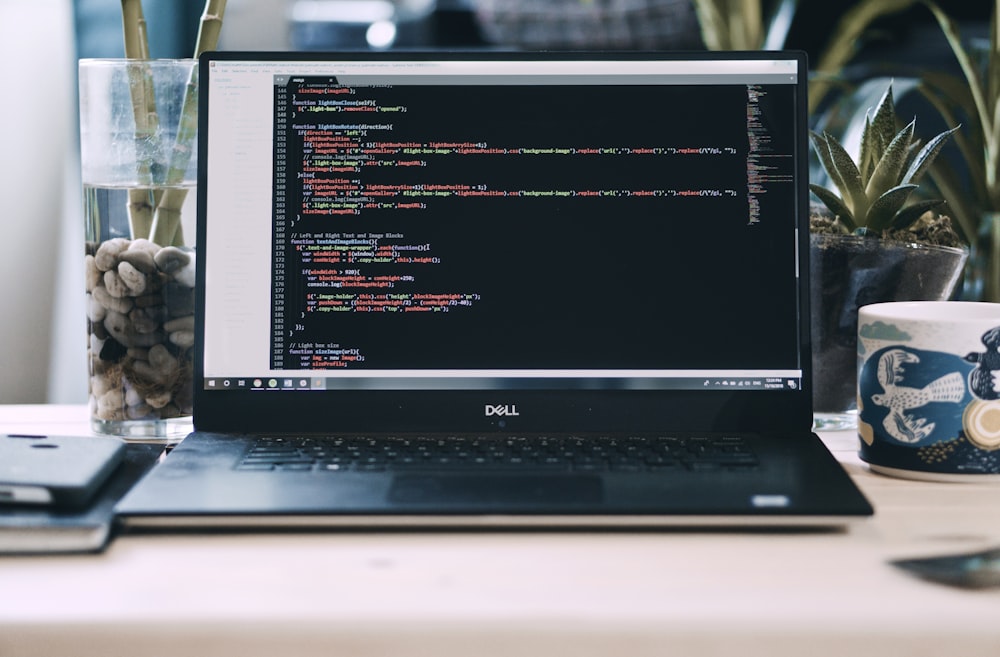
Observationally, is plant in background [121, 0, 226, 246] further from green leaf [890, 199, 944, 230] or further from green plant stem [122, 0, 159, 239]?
green leaf [890, 199, 944, 230]

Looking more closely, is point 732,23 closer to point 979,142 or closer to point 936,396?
point 979,142

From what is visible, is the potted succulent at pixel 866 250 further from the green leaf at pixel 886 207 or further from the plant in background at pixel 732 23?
the plant in background at pixel 732 23

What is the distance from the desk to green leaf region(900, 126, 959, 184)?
366 millimetres

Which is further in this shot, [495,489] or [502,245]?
[502,245]

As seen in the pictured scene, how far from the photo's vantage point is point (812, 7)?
1845 millimetres

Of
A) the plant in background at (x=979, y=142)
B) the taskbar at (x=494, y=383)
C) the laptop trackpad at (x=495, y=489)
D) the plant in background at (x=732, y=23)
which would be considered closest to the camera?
the laptop trackpad at (x=495, y=489)

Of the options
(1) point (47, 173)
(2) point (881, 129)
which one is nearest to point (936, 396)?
(2) point (881, 129)

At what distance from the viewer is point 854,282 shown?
815 mm

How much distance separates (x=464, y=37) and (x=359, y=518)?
1.78m

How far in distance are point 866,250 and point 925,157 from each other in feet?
0.31

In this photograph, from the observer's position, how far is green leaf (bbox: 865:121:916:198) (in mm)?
793

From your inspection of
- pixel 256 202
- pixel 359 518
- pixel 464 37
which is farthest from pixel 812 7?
pixel 359 518

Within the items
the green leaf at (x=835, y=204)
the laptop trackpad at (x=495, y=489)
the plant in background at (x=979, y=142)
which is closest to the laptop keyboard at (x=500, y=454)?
the laptop trackpad at (x=495, y=489)

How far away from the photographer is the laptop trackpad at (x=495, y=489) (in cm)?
58
